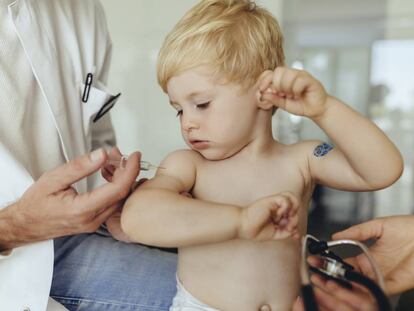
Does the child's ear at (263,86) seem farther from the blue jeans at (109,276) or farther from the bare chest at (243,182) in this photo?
the blue jeans at (109,276)

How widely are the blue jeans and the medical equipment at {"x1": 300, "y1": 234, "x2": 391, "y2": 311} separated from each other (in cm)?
39

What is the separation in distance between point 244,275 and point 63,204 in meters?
0.31

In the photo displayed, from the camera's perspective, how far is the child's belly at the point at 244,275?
785 mm

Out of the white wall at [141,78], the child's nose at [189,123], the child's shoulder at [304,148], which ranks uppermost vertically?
the child's nose at [189,123]

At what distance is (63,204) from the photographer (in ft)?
2.59

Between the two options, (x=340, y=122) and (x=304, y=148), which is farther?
(x=304, y=148)

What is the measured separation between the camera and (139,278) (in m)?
1.02

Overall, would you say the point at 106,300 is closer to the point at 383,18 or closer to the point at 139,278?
the point at 139,278

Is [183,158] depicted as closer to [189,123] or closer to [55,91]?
[189,123]

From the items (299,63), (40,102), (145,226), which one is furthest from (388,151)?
(299,63)

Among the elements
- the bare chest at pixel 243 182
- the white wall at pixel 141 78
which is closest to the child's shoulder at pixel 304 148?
the bare chest at pixel 243 182

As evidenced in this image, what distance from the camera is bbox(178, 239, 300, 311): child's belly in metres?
0.79

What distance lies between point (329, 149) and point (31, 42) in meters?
0.63

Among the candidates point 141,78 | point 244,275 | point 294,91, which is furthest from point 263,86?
point 141,78
